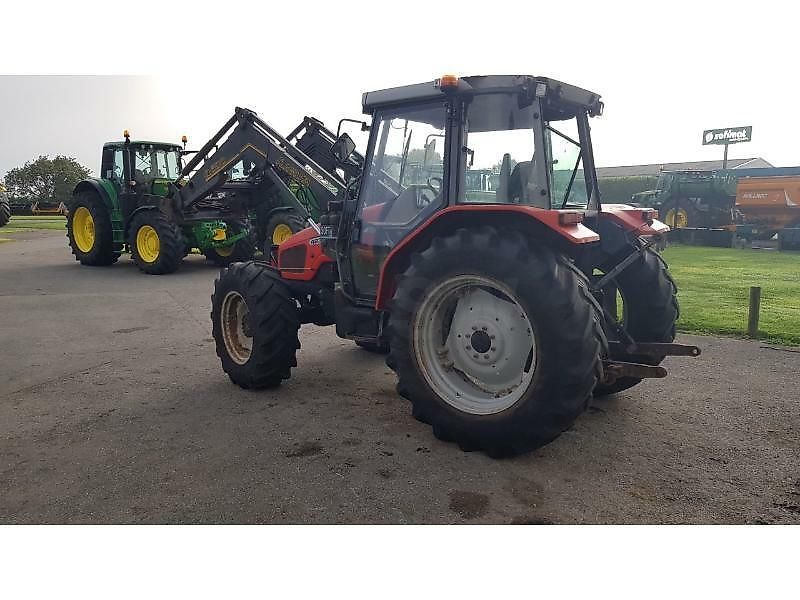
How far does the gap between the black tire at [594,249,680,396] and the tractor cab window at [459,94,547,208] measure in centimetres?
124

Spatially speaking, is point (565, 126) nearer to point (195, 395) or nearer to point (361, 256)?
point (361, 256)

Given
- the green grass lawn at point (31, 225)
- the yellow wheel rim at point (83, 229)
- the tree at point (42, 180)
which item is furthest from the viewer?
the tree at point (42, 180)

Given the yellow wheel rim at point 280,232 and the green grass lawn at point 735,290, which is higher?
the yellow wheel rim at point 280,232

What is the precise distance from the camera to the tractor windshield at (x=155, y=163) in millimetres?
13586

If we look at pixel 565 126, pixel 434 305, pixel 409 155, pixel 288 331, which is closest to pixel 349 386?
pixel 288 331

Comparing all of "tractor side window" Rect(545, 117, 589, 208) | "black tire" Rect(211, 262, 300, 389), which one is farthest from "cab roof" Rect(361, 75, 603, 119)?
"black tire" Rect(211, 262, 300, 389)

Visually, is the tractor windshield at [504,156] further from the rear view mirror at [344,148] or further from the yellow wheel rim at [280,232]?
the yellow wheel rim at [280,232]

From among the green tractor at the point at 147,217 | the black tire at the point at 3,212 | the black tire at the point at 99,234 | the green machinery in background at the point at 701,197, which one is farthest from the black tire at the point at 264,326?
the black tire at the point at 3,212

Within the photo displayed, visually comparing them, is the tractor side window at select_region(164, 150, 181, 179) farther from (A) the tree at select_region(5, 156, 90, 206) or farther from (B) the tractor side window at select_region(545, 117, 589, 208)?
(A) the tree at select_region(5, 156, 90, 206)

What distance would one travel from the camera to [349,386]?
5164 millimetres

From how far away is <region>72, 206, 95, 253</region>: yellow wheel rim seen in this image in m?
14.2

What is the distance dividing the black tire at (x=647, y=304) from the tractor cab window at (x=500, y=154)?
4.08 ft

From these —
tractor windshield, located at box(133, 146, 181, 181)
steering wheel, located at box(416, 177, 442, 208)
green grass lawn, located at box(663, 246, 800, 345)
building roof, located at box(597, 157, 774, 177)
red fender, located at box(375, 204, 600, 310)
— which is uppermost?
building roof, located at box(597, 157, 774, 177)

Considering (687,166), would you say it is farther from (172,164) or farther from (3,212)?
(3,212)
